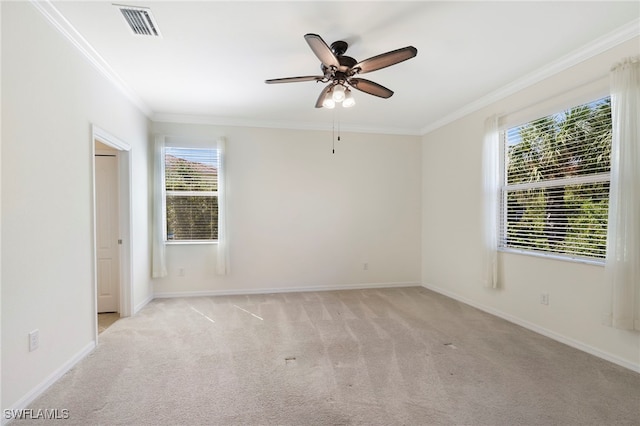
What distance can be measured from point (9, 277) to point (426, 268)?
16.6 ft

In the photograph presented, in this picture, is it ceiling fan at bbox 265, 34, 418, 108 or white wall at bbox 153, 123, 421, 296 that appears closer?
ceiling fan at bbox 265, 34, 418, 108

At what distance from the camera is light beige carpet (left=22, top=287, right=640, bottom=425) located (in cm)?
189

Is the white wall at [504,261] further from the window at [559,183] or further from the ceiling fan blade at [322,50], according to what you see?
the ceiling fan blade at [322,50]

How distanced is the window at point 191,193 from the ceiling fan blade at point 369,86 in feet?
9.04

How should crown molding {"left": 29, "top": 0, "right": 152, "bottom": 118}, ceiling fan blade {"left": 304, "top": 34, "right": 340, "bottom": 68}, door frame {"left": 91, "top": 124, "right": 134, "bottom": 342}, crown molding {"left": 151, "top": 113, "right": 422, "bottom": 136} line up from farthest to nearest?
crown molding {"left": 151, "top": 113, "right": 422, "bottom": 136} → door frame {"left": 91, "top": 124, "right": 134, "bottom": 342} → crown molding {"left": 29, "top": 0, "right": 152, "bottom": 118} → ceiling fan blade {"left": 304, "top": 34, "right": 340, "bottom": 68}

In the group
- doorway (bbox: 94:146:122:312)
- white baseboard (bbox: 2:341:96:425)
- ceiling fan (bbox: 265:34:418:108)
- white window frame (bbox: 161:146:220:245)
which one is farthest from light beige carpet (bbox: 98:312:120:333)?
ceiling fan (bbox: 265:34:418:108)

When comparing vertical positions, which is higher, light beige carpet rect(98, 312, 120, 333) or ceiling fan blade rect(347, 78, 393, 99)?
ceiling fan blade rect(347, 78, 393, 99)

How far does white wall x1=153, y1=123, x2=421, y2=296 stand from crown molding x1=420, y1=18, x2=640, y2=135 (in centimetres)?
152

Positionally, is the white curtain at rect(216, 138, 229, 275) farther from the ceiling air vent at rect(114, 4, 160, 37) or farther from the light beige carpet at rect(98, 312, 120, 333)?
the ceiling air vent at rect(114, 4, 160, 37)

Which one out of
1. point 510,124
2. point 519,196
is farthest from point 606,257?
point 510,124

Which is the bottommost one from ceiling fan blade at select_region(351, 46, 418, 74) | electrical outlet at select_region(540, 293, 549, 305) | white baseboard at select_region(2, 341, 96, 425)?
white baseboard at select_region(2, 341, 96, 425)

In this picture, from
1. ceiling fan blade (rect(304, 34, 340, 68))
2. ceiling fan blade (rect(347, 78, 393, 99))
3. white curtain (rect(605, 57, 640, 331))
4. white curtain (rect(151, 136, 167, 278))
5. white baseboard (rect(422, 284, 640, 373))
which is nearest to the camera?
ceiling fan blade (rect(304, 34, 340, 68))

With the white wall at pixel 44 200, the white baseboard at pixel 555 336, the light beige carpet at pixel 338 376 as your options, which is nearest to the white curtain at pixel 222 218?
the light beige carpet at pixel 338 376

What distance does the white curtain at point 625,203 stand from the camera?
2322mm
